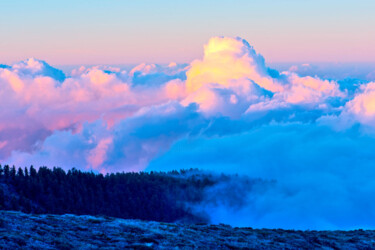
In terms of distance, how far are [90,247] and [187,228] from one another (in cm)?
2157

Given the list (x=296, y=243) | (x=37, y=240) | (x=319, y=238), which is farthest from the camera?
(x=319, y=238)

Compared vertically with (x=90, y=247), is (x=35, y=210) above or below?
above

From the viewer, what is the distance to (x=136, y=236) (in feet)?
176

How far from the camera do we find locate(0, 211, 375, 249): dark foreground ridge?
149ft

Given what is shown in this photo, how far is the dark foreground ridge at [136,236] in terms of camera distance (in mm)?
45375

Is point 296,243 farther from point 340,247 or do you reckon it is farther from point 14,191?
point 14,191

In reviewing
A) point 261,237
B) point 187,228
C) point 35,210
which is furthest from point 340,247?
point 35,210

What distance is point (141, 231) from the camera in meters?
56.9

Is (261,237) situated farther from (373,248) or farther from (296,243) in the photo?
(373,248)

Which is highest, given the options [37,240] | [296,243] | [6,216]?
[296,243]

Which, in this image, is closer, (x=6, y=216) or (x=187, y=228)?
(x=6, y=216)

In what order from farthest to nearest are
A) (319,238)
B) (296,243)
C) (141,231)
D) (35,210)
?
(35,210), (319,238), (296,243), (141,231)

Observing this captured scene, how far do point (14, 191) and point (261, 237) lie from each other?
499ft

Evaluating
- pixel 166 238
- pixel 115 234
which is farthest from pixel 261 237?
pixel 115 234
